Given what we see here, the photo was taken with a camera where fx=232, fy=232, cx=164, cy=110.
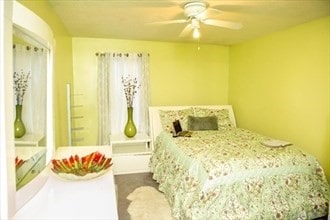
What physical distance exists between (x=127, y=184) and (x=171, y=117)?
1.26 meters

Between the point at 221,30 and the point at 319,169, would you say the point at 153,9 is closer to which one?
the point at 221,30

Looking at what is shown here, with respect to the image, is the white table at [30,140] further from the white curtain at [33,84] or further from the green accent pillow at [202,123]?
Answer: the green accent pillow at [202,123]

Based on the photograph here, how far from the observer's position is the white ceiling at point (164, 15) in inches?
87.0

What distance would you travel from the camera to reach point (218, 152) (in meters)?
2.49

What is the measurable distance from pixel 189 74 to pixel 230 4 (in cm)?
219

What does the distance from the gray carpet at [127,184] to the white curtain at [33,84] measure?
160 centimetres

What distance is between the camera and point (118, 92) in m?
4.00

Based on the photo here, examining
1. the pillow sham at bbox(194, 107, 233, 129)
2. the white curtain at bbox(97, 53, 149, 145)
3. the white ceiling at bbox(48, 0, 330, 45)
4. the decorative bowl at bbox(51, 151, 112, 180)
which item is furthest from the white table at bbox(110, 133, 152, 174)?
the decorative bowl at bbox(51, 151, 112, 180)

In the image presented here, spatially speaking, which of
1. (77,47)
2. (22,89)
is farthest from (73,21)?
(22,89)

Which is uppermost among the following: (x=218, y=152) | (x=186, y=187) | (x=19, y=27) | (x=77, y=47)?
(x=77, y=47)

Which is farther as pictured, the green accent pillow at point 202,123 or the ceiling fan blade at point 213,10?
the green accent pillow at point 202,123

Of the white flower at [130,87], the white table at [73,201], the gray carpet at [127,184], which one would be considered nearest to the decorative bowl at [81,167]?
the white table at [73,201]

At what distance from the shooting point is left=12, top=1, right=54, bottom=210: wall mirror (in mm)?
939

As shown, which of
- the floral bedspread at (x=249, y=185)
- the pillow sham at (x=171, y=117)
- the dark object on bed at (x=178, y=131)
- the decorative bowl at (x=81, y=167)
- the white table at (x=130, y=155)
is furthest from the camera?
the pillow sham at (x=171, y=117)
